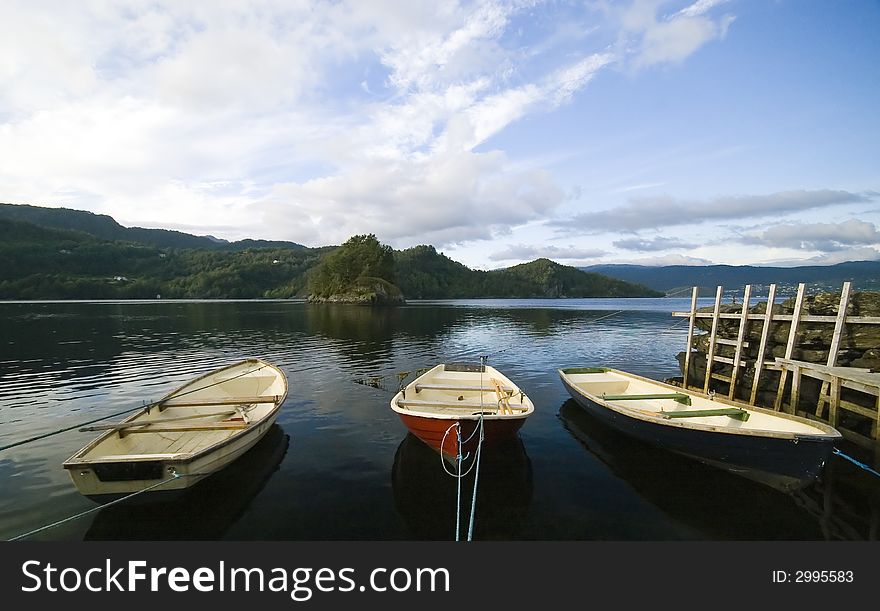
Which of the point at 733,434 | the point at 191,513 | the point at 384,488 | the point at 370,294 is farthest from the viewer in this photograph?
the point at 370,294

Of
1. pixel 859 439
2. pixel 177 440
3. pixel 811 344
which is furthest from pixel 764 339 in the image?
pixel 177 440

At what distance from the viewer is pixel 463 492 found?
10.9 m

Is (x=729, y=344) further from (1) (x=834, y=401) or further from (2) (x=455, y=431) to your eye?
(2) (x=455, y=431)

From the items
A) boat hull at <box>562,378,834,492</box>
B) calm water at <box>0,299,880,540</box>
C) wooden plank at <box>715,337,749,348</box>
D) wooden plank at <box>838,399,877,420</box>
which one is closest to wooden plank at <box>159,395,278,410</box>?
calm water at <box>0,299,880,540</box>

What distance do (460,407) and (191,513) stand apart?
9.07 m

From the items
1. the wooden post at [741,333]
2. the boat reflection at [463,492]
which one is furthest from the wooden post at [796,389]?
the boat reflection at [463,492]

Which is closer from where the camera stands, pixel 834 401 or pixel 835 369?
pixel 834 401

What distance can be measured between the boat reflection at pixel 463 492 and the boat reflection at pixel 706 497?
337 centimetres

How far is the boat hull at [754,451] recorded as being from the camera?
9.84m

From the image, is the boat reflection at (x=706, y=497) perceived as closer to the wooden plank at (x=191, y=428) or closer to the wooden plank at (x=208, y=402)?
the wooden plank at (x=191, y=428)

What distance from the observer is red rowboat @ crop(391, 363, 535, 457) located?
11.5 meters

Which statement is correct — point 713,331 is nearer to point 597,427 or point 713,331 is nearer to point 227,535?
point 597,427

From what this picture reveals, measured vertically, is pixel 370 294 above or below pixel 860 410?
below

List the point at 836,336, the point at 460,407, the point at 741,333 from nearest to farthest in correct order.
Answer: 1. the point at 836,336
2. the point at 460,407
3. the point at 741,333
